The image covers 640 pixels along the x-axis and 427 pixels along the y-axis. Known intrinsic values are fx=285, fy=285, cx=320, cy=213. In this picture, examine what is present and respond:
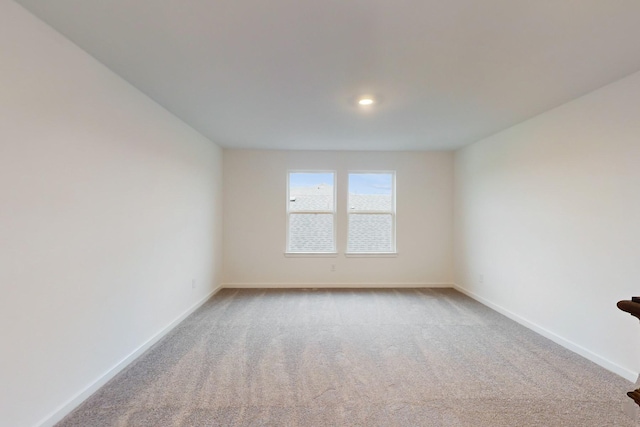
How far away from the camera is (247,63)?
2080 millimetres

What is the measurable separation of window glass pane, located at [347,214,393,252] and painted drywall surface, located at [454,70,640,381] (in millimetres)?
1580

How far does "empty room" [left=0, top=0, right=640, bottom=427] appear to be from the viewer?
1.60 meters

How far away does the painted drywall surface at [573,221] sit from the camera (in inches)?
90.7

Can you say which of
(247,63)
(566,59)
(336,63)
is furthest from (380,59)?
(566,59)

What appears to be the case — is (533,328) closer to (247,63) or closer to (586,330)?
(586,330)

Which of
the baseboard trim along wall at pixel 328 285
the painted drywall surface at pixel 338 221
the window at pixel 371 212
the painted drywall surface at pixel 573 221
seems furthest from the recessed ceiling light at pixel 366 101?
the baseboard trim along wall at pixel 328 285

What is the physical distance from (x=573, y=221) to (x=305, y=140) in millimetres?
Answer: 3295

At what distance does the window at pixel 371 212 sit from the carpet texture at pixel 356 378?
68.4 inches

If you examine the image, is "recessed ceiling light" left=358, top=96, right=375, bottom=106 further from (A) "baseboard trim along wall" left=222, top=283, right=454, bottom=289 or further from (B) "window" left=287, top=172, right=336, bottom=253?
(A) "baseboard trim along wall" left=222, top=283, right=454, bottom=289

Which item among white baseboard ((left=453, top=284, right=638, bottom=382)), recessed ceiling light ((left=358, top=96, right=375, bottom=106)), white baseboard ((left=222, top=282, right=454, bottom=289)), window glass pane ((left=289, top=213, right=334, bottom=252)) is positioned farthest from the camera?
window glass pane ((left=289, top=213, right=334, bottom=252))

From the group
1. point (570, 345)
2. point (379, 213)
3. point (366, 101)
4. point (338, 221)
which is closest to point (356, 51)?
point (366, 101)

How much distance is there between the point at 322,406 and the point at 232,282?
3406mm

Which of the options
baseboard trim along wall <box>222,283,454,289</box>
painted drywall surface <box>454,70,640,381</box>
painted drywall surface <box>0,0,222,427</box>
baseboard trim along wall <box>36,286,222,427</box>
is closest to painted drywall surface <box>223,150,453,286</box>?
baseboard trim along wall <box>222,283,454,289</box>

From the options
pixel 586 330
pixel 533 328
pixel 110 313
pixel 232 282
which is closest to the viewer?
pixel 110 313
